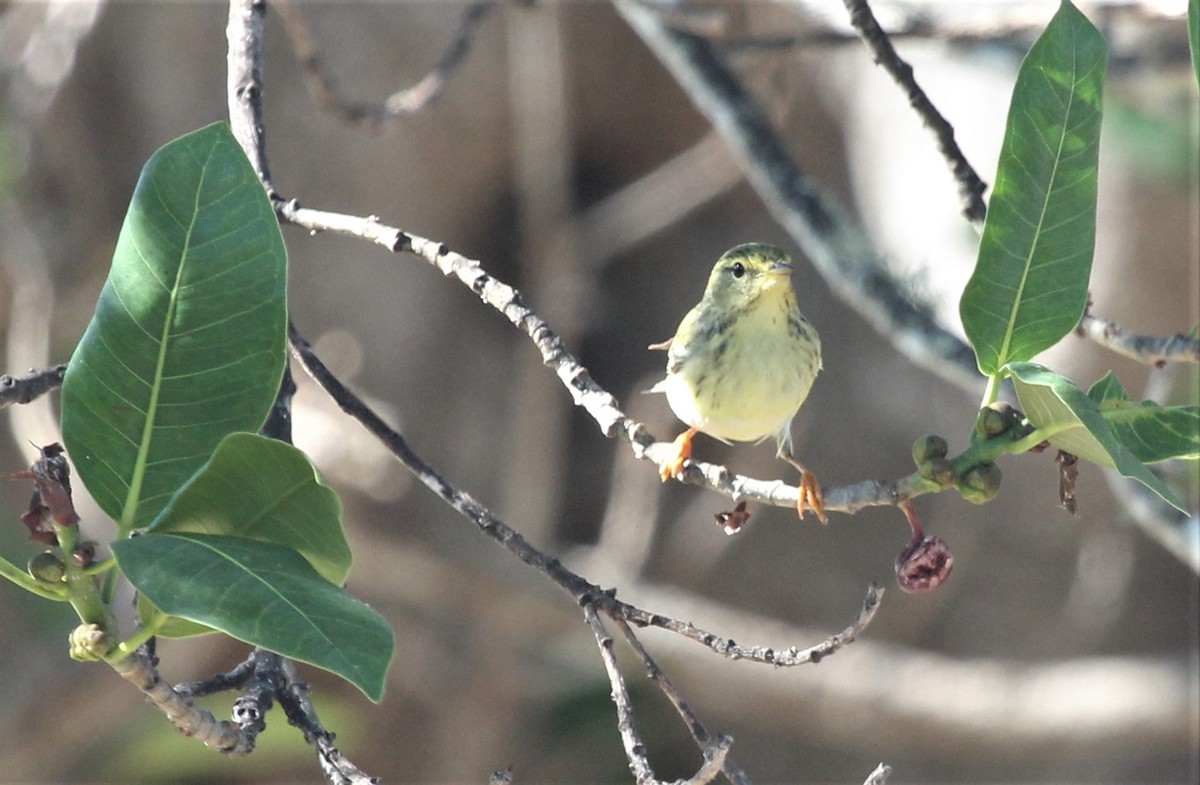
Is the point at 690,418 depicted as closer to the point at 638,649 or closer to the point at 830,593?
the point at 638,649

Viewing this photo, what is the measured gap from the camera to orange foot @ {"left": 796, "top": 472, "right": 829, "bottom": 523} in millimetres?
1502

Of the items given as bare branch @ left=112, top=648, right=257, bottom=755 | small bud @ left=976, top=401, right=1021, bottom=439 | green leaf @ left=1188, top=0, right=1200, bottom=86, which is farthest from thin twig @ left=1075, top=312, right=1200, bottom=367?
bare branch @ left=112, top=648, right=257, bottom=755

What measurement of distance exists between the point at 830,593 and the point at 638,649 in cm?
550

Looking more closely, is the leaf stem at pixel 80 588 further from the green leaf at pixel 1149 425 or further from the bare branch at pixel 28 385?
the green leaf at pixel 1149 425

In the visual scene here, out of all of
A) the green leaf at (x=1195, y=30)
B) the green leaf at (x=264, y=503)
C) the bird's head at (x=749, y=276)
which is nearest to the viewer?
the green leaf at (x=264, y=503)

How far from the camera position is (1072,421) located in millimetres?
1353

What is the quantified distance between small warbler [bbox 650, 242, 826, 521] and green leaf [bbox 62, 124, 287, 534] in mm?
993

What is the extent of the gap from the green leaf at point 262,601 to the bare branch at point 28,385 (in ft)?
1.11

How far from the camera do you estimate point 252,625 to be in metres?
1.19

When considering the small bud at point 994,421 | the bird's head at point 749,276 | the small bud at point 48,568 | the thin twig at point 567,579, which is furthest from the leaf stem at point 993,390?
the bird's head at point 749,276

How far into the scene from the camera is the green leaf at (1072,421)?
1.26 m

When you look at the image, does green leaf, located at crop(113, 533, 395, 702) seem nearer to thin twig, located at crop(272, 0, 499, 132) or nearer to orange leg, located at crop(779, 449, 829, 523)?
orange leg, located at crop(779, 449, 829, 523)

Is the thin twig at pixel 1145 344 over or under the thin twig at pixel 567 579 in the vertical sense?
over

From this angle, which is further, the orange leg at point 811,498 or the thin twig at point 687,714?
the orange leg at point 811,498
